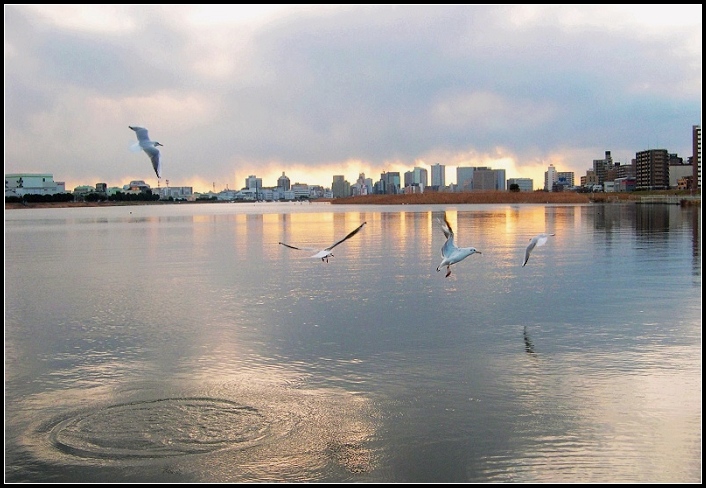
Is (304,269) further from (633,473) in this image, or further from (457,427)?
(633,473)

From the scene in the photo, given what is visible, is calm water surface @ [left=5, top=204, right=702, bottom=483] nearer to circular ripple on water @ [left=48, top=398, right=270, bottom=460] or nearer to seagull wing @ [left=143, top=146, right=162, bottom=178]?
circular ripple on water @ [left=48, top=398, right=270, bottom=460]

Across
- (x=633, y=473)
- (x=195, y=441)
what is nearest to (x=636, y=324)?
(x=633, y=473)

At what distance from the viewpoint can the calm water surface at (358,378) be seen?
10156 millimetres

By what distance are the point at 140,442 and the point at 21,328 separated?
10278 mm

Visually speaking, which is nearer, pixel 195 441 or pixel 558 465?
pixel 558 465

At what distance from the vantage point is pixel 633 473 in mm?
9633

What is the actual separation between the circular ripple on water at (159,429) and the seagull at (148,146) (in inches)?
165

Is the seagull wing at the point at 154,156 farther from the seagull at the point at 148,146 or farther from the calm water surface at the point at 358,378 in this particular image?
the calm water surface at the point at 358,378

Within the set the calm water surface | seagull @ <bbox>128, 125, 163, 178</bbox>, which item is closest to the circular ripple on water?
the calm water surface

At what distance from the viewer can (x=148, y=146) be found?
10.6m

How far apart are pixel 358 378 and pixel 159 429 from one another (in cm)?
406

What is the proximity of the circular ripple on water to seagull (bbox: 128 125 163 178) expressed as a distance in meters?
4.19

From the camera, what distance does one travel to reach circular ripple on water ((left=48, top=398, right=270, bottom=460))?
34.8 ft

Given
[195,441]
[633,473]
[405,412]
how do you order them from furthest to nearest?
1. [405,412]
2. [195,441]
3. [633,473]
